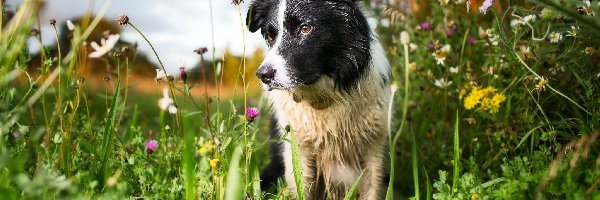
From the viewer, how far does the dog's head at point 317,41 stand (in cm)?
277

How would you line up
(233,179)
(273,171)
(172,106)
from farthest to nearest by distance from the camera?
(273,171), (172,106), (233,179)

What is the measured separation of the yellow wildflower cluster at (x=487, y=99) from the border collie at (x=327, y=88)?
45cm

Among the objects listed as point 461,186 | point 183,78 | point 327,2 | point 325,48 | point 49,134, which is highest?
point 327,2

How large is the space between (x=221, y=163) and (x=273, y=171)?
1.45 meters

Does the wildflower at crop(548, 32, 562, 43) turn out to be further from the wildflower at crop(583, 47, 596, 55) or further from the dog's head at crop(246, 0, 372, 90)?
the dog's head at crop(246, 0, 372, 90)

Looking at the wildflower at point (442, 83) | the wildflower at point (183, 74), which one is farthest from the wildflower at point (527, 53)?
the wildflower at point (183, 74)

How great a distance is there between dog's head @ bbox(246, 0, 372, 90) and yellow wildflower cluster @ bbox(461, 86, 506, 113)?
0.61 metres

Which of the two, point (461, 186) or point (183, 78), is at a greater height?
point (183, 78)

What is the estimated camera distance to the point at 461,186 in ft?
7.48

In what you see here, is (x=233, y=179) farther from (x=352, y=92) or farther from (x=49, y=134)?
(x=352, y=92)

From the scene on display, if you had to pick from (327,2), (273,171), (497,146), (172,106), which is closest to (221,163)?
(172,106)

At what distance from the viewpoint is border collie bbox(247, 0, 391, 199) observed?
9.39 ft

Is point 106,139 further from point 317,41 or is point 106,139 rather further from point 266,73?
point 317,41

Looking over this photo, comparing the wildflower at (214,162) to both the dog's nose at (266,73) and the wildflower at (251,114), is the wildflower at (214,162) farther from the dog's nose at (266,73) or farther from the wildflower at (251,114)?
the dog's nose at (266,73)
